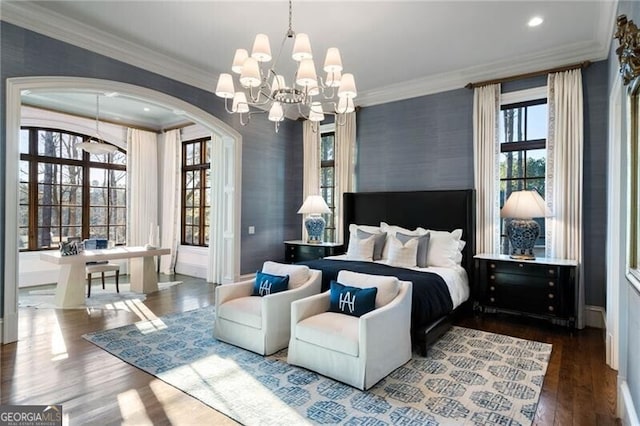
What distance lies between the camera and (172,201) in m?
7.39

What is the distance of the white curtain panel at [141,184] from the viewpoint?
719 cm

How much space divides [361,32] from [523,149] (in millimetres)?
2674

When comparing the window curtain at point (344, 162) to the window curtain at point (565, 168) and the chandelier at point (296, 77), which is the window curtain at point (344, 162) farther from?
the window curtain at point (565, 168)

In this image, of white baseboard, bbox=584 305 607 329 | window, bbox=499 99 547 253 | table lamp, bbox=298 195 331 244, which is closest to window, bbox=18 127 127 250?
table lamp, bbox=298 195 331 244

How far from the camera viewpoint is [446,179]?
5160 millimetres

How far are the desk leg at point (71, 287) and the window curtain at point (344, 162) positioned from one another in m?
3.88

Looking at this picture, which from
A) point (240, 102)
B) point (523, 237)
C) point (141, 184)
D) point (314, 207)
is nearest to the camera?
point (240, 102)

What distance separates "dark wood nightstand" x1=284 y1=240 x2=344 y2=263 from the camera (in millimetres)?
5797

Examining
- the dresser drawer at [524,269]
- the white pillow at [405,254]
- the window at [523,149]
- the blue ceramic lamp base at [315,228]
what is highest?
the window at [523,149]

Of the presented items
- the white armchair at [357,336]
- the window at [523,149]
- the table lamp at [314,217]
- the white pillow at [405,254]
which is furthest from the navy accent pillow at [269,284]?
the window at [523,149]

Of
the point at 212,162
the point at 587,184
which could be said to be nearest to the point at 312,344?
the point at 587,184

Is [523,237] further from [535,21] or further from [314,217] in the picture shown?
[314,217]

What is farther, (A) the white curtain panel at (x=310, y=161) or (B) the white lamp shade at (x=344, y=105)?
(A) the white curtain panel at (x=310, y=161)

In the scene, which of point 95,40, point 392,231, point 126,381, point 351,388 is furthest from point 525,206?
point 95,40
